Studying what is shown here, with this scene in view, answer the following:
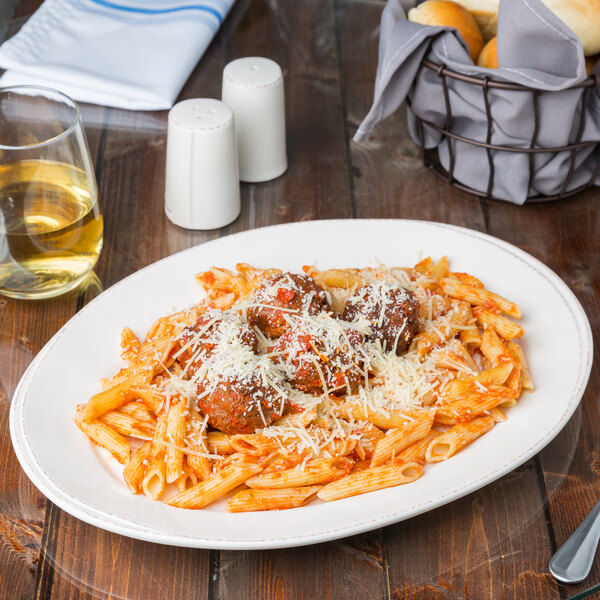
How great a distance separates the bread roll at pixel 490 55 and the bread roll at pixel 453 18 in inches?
1.8

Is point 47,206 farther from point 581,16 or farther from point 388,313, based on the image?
point 581,16

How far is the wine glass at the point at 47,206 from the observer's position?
2.14m

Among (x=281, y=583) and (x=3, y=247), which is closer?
(x=281, y=583)

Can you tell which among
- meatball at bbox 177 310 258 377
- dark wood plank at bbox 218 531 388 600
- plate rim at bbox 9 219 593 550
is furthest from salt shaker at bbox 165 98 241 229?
dark wood plank at bbox 218 531 388 600

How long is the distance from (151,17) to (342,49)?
2.46 ft

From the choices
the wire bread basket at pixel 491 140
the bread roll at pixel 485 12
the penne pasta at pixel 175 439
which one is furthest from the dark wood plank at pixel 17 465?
the bread roll at pixel 485 12

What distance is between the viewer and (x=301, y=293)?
6.48 ft

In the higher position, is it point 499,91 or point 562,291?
point 499,91

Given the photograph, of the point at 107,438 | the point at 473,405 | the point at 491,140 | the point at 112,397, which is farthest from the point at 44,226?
the point at 491,140

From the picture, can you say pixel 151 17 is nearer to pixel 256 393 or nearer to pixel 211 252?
pixel 211 252

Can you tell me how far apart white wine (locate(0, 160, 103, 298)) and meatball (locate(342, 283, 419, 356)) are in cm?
74

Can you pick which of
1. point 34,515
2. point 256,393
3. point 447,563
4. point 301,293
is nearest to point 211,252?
point 301,293

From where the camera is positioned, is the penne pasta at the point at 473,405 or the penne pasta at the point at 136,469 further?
the penne pasta at the point at 473,405

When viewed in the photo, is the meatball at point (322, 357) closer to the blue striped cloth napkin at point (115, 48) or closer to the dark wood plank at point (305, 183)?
the dark wood plank at point (305, 183)
